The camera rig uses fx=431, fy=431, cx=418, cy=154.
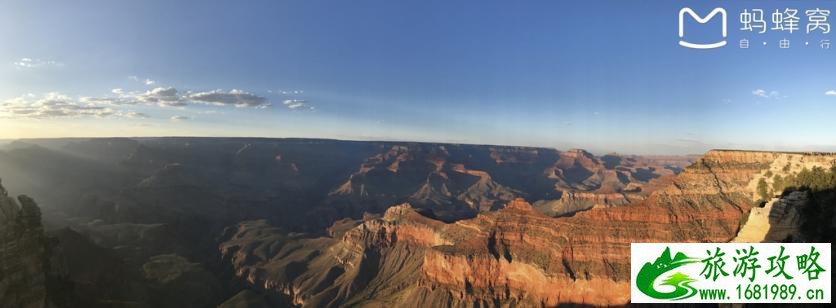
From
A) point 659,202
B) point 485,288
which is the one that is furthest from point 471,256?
point 659,202

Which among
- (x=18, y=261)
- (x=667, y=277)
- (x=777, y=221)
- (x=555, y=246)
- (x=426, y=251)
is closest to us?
(x=667, y=277)

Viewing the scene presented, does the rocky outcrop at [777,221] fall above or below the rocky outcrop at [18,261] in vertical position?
above

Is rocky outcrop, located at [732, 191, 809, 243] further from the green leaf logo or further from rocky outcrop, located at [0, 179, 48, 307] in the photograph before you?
rocky outcrop, located at [0, 179, 48, 307]

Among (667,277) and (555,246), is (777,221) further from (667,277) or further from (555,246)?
(555,246)

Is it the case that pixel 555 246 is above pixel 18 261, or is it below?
below

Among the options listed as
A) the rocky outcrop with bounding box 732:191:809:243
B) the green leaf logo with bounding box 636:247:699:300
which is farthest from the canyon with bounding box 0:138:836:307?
the green leaf logo with bounding box 636:247:699:300

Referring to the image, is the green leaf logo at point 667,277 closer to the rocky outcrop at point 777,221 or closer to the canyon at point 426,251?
the rocky outcrop at point 777,221

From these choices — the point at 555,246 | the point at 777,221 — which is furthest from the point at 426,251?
the point at 777,221

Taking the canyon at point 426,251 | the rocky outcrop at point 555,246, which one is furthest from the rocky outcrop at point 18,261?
the rocky outcrop at point 555,246
